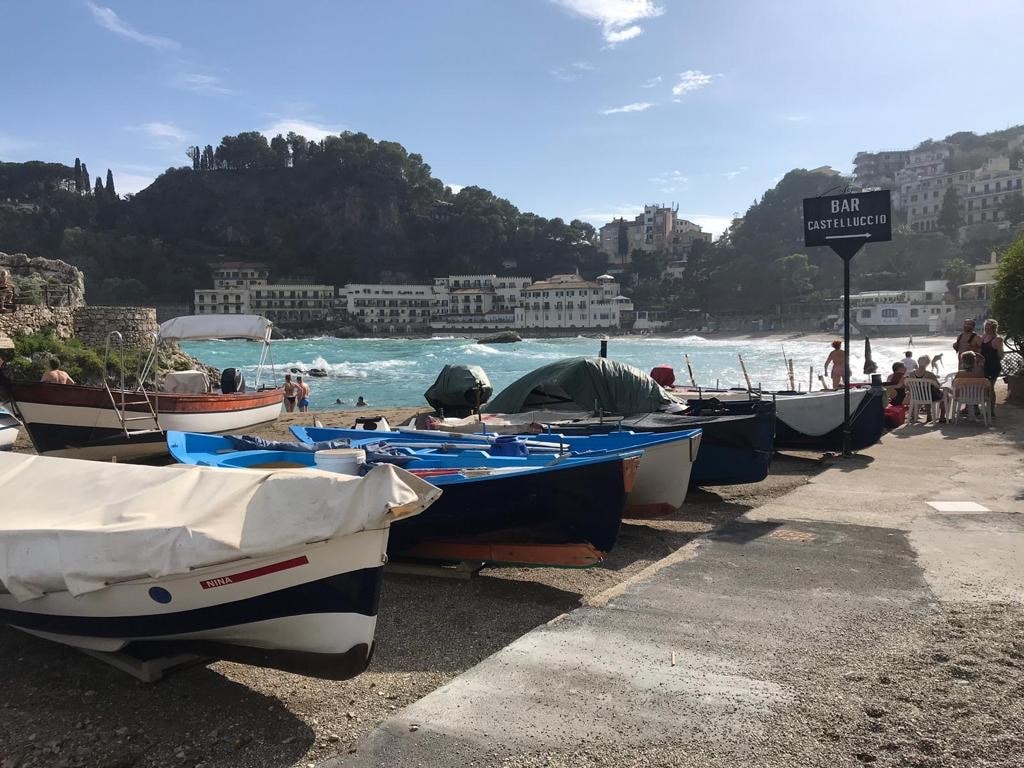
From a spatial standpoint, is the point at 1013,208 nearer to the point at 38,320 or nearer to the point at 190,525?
the point at 38,320

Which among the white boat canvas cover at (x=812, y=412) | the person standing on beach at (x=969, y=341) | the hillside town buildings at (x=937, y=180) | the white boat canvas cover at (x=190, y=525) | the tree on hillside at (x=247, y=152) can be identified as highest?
the tree on hillside at (x=247, y=152)

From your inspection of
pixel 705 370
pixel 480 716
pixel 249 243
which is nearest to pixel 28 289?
pixel 480 716

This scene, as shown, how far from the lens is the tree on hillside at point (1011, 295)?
15.5 meters

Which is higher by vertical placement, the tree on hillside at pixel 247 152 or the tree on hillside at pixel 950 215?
the tree on hillside at pixel 247 152

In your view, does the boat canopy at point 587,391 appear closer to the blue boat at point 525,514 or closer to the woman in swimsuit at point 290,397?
the blue boat at point 525,514

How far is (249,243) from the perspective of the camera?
159500 mm

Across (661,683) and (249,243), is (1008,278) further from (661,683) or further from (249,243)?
(249,243)

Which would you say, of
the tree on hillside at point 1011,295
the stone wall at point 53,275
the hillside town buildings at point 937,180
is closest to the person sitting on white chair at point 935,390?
the tree on hillside at point 1011,295

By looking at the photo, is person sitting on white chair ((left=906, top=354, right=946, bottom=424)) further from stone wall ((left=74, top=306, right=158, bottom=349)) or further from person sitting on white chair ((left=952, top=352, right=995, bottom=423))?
stone wall ((left=74, top=306, right=158, bottom=349))

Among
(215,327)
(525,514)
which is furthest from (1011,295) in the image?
(215,327)

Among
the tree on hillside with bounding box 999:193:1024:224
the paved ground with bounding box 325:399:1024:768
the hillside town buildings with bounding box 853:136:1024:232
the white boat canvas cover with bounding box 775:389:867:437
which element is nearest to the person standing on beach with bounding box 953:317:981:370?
the white boat canvas cover with bounding box 775:389:867:437

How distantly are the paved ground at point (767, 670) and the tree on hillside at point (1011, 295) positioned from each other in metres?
11.2

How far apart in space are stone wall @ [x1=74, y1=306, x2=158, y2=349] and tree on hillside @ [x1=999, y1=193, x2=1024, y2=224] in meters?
125

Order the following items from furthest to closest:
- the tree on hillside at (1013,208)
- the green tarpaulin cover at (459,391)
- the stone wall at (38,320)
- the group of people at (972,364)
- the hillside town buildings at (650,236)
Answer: the hillside town buildings at (650,236)
the tree on hillside at (1013,208)
the stone wall at (38,320)
the green tarpaulin cover at (459,391)
the group of people at (972,364)
